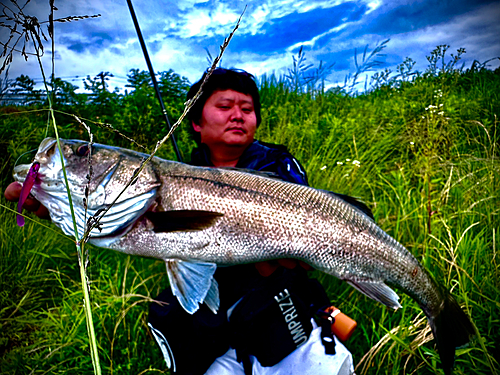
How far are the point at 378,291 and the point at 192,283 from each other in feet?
2.86

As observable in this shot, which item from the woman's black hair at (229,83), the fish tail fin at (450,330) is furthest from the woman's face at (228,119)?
the fish tail fin at (450,330)

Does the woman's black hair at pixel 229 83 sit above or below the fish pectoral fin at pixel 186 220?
above

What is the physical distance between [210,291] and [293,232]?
50 cm

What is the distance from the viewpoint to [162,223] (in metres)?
1.56

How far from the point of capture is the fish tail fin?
151 centimetres


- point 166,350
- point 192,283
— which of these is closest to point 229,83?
point 192,283

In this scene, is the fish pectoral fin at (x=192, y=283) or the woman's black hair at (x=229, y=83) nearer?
the fish pectoral fin at (x=192, y=283)

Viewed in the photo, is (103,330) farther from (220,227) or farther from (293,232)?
(293,232)

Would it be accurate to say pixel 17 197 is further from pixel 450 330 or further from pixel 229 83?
pixel 450 330

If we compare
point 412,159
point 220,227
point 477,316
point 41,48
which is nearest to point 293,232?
point 220,227

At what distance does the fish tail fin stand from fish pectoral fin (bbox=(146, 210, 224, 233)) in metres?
1.16

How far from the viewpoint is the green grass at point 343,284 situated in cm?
195

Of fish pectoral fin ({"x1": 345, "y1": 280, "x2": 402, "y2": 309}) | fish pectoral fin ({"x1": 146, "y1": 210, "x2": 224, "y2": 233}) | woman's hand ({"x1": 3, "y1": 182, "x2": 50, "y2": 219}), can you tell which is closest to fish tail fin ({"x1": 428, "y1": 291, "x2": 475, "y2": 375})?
fish pectoral fin ({"x1": 345, "y1": 280, "x2": 402, "y2": 309})

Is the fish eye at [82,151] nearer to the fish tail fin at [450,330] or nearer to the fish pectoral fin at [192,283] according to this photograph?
the fish pectoral fin at [192,283]
